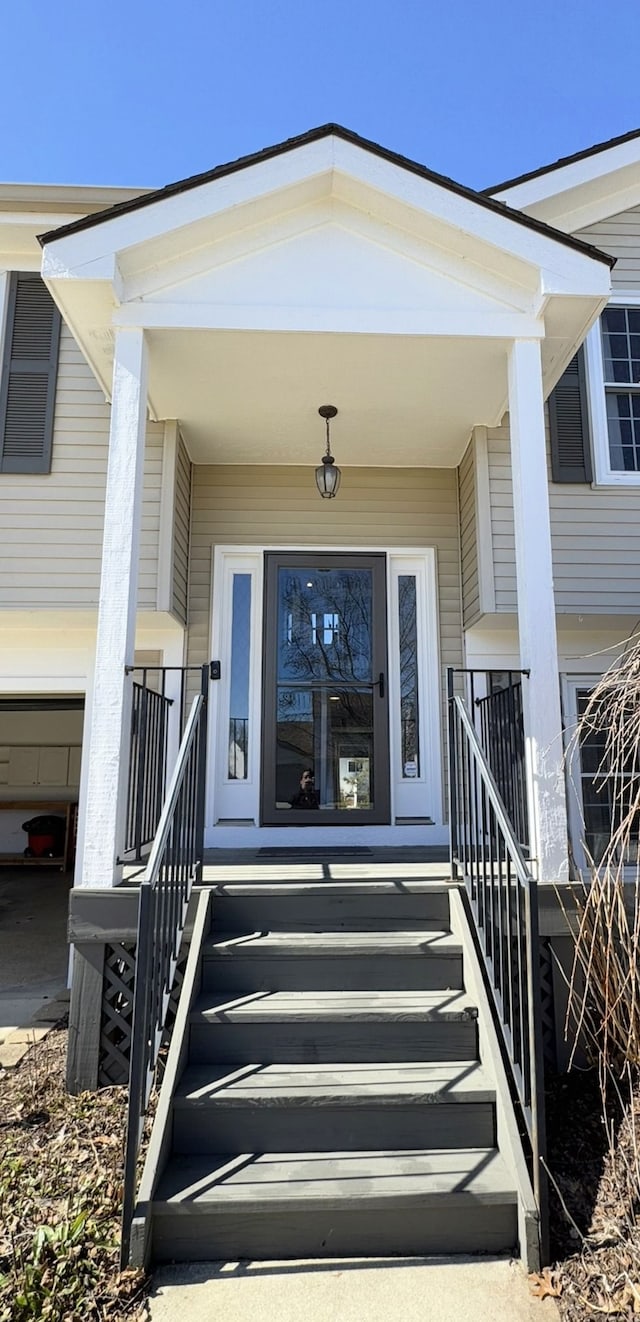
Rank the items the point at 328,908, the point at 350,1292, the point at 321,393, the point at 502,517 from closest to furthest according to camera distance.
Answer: the point at 350,1292 < the point at 328,908 < the point at 321,393 < the point at 502,517

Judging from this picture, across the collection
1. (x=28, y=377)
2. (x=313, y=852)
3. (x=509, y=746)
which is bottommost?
(x=313, y=852)

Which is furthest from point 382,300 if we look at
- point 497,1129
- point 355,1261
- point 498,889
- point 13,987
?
point 13,987

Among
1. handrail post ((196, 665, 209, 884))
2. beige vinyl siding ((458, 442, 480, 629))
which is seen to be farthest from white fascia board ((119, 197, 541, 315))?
handrail post ((196, 665, 209, 884))

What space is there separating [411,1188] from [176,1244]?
722 mm

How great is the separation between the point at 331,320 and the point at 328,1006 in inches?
120

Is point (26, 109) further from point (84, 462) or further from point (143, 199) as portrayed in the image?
point (143, 199)

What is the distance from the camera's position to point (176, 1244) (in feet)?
7.23

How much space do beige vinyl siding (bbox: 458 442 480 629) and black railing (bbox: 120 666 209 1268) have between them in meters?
2.14

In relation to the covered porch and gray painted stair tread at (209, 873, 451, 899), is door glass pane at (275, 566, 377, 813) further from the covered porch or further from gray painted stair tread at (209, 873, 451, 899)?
gray painted stair tread at (209, 873, 451, 899)

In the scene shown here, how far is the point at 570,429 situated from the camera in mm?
4984

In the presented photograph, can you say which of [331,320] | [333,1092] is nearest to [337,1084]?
[333,1092]

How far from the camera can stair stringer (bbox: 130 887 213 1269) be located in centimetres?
214

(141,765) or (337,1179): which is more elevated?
(141,765)

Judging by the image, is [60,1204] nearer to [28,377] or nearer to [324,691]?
[324,691]
